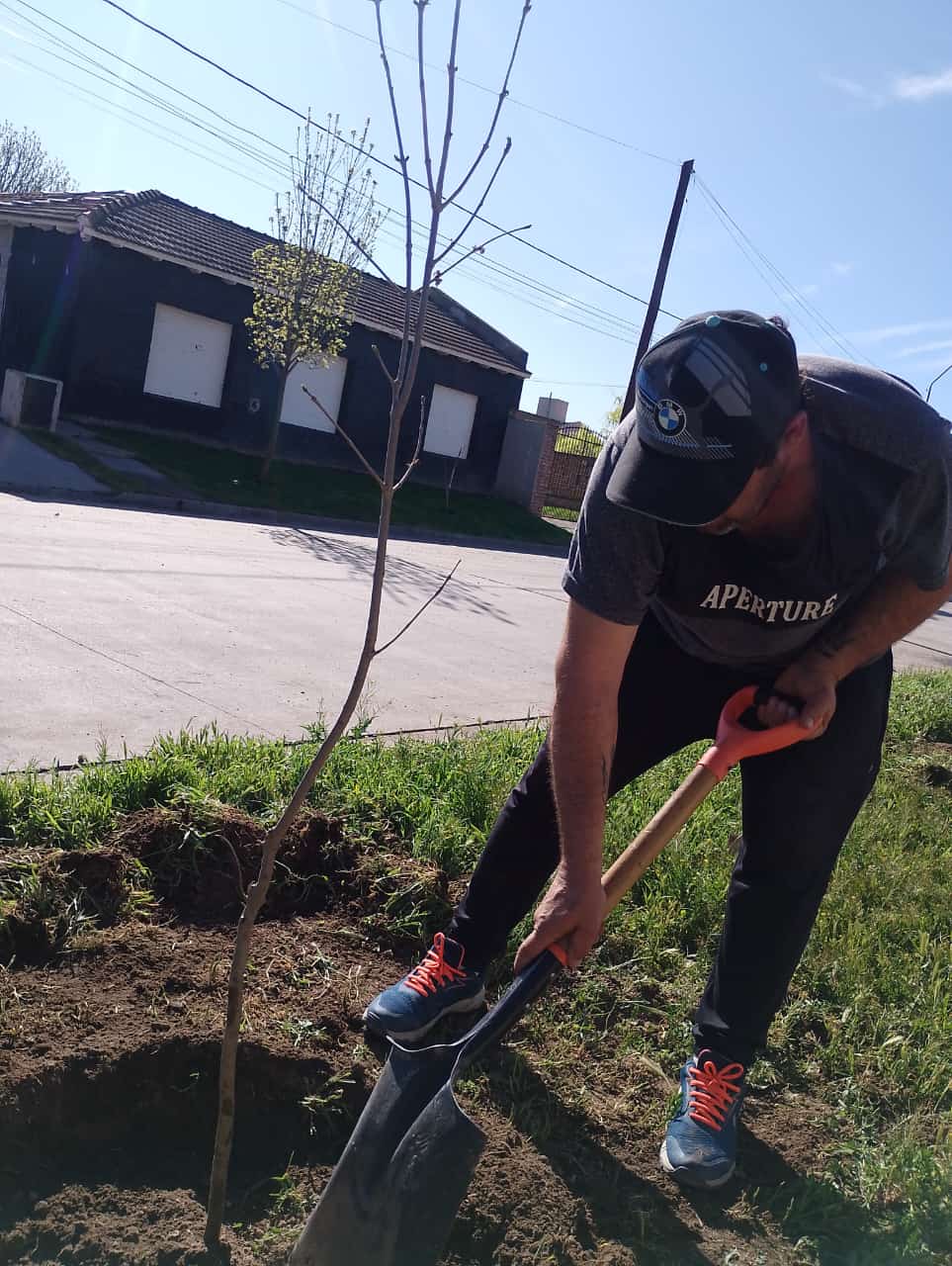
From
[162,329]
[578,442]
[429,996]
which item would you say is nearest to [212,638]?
[429,996]

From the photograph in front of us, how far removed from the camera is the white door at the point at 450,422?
23875 mm

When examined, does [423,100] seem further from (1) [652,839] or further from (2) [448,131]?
(1) [652,839]

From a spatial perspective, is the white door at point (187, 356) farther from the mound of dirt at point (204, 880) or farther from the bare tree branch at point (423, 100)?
the bare tree branch at point (423, 100)

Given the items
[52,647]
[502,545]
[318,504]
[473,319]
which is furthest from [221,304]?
[52,647]

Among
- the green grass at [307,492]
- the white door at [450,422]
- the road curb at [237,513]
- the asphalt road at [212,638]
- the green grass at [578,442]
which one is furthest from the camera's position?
the green grass at [578,442]

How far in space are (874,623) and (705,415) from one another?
2.95 feet

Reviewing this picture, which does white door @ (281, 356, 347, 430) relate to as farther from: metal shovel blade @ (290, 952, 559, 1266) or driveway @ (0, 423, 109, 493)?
metal shovel blade @ (290, 952, 559, 1266)

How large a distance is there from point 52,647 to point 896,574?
3985 mm

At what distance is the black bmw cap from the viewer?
1734 millimetres

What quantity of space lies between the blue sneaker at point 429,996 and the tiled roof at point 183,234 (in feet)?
42.2

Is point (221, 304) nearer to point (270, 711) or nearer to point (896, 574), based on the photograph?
point (270, 711)

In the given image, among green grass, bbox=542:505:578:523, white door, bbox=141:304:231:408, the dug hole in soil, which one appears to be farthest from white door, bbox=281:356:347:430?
the dug hole in soil

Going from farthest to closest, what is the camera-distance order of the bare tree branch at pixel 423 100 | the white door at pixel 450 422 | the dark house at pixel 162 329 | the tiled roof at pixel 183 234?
the white door at pixel 450 422, the dark house at pixel 162 329, the tiled roof at pixel 183 234, the bare tree branch at pixel 423 100

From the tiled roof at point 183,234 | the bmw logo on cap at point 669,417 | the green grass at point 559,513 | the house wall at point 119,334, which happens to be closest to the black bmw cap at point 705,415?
the bmw logo on cap at point 669,417
